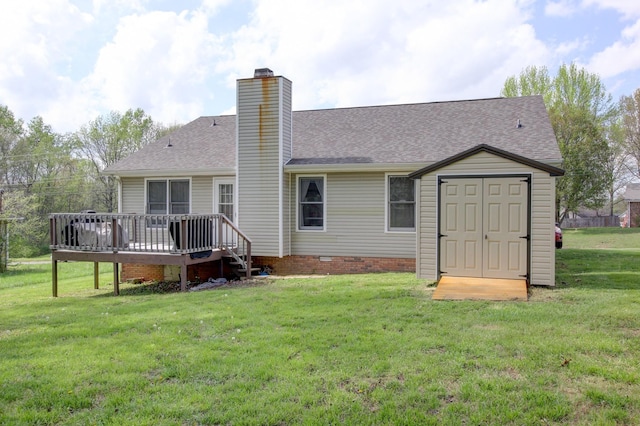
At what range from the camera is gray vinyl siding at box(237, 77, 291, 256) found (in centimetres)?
1339

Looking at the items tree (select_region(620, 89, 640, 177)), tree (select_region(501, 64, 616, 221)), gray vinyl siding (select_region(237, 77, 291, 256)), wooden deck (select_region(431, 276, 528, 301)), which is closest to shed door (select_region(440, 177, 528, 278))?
wooden deck (select_region(431, 276, 528, 301))

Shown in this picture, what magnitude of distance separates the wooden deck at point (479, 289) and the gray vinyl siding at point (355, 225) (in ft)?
10.8

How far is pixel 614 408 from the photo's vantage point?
4004mm

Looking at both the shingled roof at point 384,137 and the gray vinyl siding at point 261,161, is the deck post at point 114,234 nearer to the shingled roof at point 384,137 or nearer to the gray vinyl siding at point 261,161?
the shingled roof at point 384,137

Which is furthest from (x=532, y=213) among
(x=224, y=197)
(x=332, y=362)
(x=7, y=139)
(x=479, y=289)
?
(x=7, y=139)

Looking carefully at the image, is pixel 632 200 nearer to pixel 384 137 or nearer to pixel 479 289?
pixel 384 137

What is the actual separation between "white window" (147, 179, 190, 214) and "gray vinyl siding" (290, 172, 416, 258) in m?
3.24

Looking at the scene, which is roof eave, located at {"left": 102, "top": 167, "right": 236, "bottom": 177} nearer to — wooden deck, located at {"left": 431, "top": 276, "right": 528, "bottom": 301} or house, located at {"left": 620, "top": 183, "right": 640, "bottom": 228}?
wooden deck, located at {"left": 431, "top": 276, "right": 528, "bottom": 301}

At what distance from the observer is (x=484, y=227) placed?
969 cm

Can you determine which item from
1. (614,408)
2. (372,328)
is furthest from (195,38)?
(614,408)

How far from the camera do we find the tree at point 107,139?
46.0 m

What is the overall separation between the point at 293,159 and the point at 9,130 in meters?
40.3

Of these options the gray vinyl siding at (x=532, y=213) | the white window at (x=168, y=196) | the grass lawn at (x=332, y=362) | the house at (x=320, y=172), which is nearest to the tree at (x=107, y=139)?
the house at (x=320, y=172)

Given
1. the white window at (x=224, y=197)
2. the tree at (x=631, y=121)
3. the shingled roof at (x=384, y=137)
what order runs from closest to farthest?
the shingled roof at (x=384, y=137)
the white window at (x=224, y=197)
the tree at (x=631, y=121)
